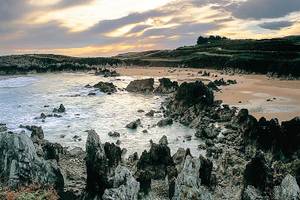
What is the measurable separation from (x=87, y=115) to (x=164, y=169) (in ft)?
78.3

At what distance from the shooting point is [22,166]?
67.3 ft

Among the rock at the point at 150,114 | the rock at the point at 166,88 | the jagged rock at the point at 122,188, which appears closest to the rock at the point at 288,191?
the jagged rock at the point at 122,188

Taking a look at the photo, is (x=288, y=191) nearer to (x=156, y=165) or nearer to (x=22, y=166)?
(x=156, y=165)

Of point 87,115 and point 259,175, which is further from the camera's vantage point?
point 87,115

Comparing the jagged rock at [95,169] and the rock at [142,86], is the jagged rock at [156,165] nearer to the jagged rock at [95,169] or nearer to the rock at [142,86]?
the jagged rock at [95,169]

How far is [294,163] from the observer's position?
22.2 metres

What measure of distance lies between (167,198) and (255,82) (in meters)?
50.8

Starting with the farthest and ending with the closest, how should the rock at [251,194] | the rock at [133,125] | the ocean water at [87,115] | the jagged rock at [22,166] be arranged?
the rock at [133,125]
the ocean water at [87,115]
the jagged rock at [22,166]
the rock at [251,194]

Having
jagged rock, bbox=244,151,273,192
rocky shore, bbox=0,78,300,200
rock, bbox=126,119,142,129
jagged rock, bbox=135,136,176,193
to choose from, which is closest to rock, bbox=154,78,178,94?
rock, bbox=126,119,142,129

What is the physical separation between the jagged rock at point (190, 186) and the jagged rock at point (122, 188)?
5.05 feet

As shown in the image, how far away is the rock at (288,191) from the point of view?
676 inches

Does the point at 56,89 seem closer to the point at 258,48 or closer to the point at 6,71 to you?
the point at 6,71

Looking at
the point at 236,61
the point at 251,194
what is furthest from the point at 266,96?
the point at 236,61

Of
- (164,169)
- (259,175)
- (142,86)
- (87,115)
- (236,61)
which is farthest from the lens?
(236,61)
